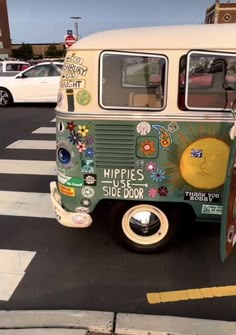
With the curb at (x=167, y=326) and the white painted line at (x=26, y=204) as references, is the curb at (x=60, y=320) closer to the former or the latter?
the curb at (x=167, y=326)

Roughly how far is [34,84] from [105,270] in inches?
412

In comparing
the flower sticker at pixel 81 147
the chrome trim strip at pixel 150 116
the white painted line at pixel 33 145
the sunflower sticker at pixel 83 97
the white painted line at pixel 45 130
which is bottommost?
the white painted line at pixel 45 130

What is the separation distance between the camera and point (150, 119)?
345 centimetres

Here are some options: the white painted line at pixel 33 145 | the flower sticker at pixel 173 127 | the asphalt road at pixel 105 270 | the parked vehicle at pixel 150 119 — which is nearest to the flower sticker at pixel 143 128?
the parked vehicle at pixel 150 119

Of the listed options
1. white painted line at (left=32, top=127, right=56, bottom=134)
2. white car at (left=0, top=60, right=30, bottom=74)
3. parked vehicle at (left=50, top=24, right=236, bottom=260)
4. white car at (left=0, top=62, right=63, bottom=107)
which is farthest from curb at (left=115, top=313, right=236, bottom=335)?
white car at (left=0, top=60, right=30, bottom=74)

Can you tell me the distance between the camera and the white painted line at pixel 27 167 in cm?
669

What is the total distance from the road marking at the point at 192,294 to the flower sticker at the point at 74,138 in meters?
1.60

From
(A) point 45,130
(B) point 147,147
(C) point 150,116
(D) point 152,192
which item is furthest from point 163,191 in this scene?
(A) point 45,130

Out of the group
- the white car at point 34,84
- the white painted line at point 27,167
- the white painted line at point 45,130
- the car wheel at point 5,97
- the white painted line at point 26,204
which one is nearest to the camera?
the white painted line at point 26,204

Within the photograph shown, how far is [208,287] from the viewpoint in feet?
11.5

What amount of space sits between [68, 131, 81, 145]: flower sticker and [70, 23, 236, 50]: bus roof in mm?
819

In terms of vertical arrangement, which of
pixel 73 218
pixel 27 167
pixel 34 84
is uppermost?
pixel 34 84

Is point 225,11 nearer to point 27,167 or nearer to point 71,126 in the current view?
point 27,167

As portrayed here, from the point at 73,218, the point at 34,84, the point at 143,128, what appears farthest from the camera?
the point at 34,84
